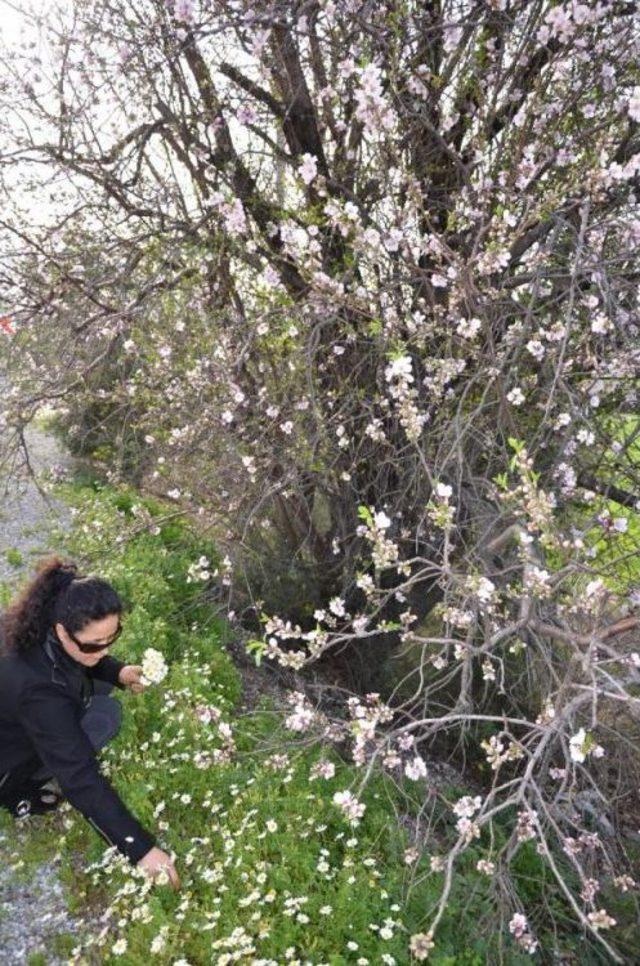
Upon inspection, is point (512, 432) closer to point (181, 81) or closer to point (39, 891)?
point (181, 81)

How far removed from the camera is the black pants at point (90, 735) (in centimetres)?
343

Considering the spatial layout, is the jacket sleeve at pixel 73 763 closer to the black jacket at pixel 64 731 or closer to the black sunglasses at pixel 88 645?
the black jacket at pixel 64 731

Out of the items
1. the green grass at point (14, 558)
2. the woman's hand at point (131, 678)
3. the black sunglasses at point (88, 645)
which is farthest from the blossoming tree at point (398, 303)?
the green grass at point (14, 558)

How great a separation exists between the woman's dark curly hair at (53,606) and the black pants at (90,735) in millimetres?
590

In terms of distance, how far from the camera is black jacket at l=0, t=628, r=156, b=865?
9.68 ft

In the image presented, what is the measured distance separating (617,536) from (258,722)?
2.25 meters

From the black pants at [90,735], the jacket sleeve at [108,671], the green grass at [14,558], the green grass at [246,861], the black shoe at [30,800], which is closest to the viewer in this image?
the green grass at [246,861]

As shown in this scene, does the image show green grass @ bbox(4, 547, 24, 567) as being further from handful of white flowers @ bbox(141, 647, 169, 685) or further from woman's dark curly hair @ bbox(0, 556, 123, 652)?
woman's dark curly hair @ bbox(0, 556, 123, 652)

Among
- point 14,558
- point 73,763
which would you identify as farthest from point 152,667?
point 14,558

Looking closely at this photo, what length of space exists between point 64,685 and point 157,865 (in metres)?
0.82

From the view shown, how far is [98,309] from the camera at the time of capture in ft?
16.1

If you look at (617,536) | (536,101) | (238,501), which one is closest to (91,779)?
(238,501)

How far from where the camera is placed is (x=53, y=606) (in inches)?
123

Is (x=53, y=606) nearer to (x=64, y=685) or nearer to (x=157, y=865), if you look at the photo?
(x=64, y=685)
